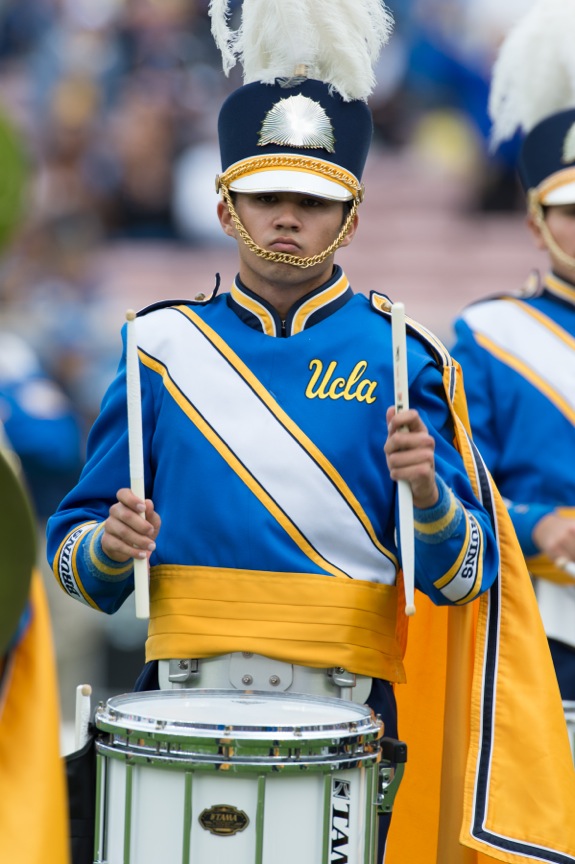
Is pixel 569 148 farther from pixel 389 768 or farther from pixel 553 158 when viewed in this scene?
pixel 389 768

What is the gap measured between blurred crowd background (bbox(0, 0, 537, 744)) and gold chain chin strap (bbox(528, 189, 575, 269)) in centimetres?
643

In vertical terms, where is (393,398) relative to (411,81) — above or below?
below

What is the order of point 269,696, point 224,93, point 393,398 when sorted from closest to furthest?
point 269,696 → point 393,398 → point 224,93

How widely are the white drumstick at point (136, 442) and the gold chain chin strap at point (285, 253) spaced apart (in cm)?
40

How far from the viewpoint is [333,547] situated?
3.57 meters

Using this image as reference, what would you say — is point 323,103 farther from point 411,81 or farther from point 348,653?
point 411,81

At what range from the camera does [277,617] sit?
352 cm

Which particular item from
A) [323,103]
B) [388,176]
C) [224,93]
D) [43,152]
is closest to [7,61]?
[43,152]

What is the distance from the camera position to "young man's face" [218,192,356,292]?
3664mm

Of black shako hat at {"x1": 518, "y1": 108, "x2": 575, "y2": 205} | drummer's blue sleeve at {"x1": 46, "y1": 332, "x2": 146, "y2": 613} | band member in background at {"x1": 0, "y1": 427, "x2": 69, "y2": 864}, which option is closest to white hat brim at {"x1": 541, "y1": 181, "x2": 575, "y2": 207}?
black shako hat at {"x1": 518, "y1": 108, "x2": 575, "y2": 205}

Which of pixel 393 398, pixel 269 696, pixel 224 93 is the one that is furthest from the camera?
pixel 224 93

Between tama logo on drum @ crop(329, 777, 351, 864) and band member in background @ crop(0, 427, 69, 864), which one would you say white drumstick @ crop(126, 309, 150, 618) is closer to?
tama logo on drum @ crop(329, 777, 351, 864)

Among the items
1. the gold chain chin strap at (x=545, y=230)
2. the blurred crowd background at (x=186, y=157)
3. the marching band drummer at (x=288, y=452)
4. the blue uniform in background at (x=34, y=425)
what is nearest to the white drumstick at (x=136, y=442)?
the marching band drummer at (x=288, y=452)

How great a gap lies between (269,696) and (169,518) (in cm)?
46
